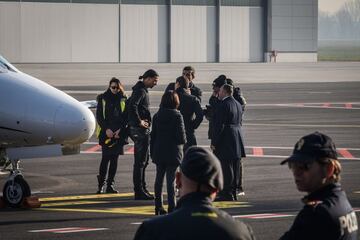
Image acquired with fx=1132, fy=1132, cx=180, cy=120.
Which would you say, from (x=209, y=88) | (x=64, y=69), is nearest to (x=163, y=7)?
(x=64, y=69)

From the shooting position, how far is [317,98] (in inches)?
1748

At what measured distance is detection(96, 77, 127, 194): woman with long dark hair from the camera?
1711cm

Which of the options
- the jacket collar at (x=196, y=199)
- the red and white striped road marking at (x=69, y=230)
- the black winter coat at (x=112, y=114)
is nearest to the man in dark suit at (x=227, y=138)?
the black winter coat at (x=112, y=114)

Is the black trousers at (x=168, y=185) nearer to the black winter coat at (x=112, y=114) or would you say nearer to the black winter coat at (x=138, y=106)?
the black winter coat at (x=138, y=106)

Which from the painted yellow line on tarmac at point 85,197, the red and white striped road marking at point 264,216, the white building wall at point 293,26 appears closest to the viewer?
the red and white striped road marking at point 264,216

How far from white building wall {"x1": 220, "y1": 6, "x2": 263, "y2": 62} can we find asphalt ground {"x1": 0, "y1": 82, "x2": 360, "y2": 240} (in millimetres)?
55349

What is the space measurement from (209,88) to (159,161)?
38002 mm

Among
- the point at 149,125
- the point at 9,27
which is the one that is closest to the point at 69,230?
the point at 149,125

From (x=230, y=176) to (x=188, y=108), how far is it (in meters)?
1.25

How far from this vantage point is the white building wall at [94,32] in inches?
3300

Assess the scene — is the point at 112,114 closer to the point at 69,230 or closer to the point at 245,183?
the point at 245,183

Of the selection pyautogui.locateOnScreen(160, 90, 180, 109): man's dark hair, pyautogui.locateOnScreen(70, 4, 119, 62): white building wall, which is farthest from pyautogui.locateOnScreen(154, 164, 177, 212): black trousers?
pyautogui.locateOnScreen(70, 4, 119, 62): white building wall

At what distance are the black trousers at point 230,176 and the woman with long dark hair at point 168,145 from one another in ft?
5.64

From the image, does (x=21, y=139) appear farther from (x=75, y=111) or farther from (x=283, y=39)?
(x=283, y=39)
